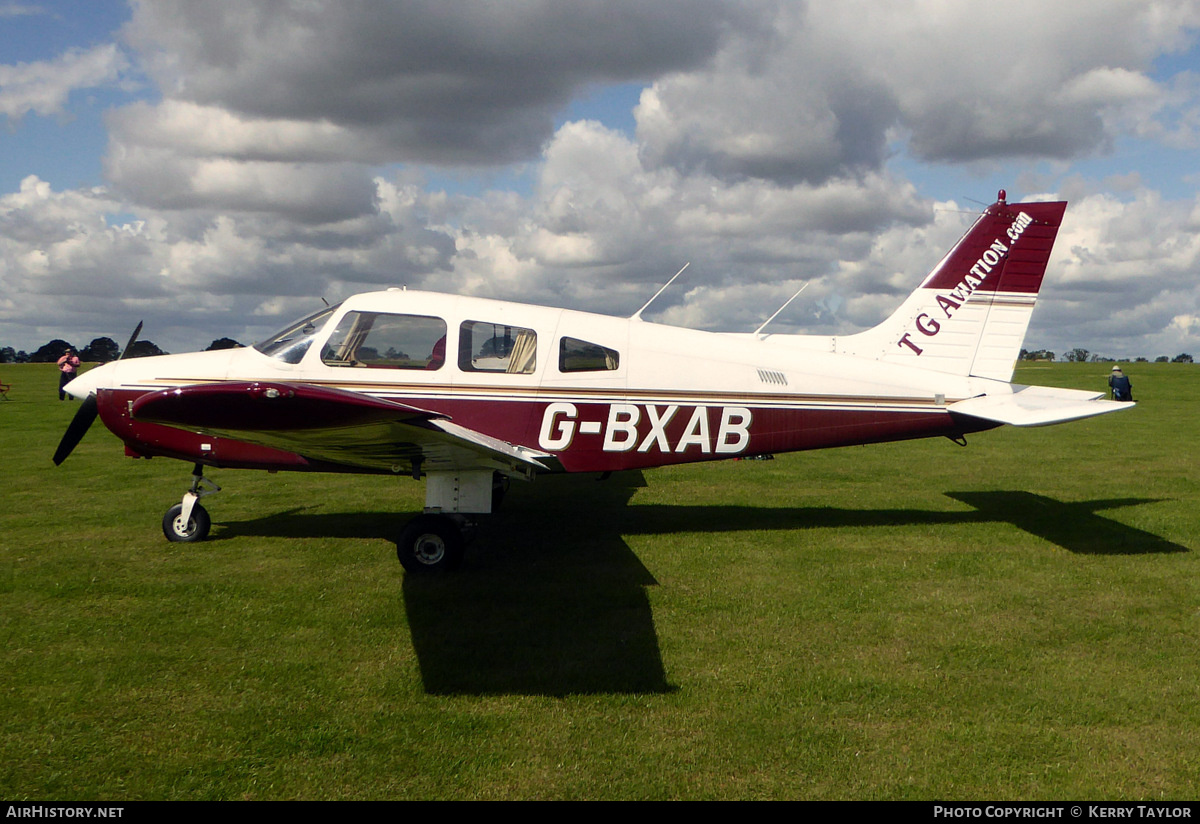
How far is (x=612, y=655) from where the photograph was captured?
4.65m

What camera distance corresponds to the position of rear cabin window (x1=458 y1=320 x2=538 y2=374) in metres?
6.79

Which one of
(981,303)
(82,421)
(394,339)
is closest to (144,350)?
(82,421)

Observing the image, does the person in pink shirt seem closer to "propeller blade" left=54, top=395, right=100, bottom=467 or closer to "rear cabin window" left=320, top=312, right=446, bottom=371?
"propeller blade" left=54, top=395, right=100, bottom=467

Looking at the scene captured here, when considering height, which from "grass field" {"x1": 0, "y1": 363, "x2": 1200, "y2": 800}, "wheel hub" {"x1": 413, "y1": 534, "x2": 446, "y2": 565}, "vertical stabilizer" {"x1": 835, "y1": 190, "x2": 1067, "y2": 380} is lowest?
"grass field" {"x1": 0, "y1": 363, "x2": 1200, "y2": 800}

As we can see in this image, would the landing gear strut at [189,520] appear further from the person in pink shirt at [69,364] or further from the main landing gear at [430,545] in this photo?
the person in pink shirt at [69,364]

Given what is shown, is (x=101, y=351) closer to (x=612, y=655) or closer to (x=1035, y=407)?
(x=612, y=655)

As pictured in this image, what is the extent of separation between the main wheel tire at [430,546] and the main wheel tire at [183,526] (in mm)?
2404

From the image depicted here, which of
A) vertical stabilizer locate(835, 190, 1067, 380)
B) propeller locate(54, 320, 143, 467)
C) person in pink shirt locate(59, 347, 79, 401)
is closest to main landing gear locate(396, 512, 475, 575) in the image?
propeller locate(54, 320, 143, 467)

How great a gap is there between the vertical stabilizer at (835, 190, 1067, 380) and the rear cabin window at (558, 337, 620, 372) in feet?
10.1

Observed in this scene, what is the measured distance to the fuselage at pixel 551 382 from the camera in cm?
672

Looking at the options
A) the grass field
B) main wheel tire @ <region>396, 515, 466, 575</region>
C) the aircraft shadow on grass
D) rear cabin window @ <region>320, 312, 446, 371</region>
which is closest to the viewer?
the grass field

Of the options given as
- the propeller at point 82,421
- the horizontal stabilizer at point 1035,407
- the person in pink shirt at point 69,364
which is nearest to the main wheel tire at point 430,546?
the propeller at point 82,421

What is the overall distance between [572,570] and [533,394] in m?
1.62

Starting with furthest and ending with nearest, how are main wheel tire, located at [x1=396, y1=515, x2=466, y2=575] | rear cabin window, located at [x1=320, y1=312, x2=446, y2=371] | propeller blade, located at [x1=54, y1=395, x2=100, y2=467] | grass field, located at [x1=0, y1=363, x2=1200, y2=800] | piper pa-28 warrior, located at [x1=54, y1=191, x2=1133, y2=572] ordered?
propeller blade, located at [x1=54, y1=395, x2=100, y2=467]
rear cabin window, located at [x1=320, y1=312, x2=446, y2=371]
piper pa-28 warrior, located at [x1=54, y1=191, x2=1133, y2=572]
main wheel tire, located at [x1=396, y1=515, x2=466, y2=575]
grass field, located at [x1=0, y1=363, x2=1200, y2=800]
